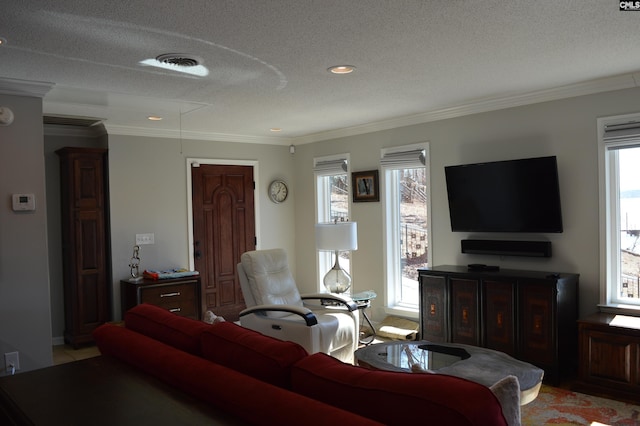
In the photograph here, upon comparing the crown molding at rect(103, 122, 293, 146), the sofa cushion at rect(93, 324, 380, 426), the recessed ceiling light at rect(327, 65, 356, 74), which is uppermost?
the recessed ceiling light at rect(327, 65, 356, 74)

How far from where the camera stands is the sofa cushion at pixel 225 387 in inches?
50.4

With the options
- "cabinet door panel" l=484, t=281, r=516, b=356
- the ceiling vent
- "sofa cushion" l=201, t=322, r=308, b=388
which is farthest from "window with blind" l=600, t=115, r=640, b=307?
"sofa cushion" l=201, t=322, r=308, b=388

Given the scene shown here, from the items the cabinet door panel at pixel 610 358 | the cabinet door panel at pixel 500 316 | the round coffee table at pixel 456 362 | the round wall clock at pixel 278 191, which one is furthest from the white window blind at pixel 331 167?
the cabinet door panel at pixel 610 358

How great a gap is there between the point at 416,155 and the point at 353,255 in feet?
4.92

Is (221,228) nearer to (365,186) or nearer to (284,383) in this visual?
(365,186)

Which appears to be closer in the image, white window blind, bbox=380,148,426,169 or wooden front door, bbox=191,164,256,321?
white window blind, bbox=380,148,426,169

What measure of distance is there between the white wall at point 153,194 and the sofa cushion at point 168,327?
10.8 feet

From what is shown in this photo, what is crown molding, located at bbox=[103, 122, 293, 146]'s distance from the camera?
5477mm

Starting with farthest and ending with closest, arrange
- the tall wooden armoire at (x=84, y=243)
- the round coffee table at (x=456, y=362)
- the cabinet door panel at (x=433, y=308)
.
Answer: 1. the tall wooden armoire at (x=84, y=243)
2. the cabinet door panel at (x=433, y=308)
3. the round coffee table at (x=456, y=362)

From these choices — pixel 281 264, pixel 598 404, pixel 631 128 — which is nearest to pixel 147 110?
pixel 281 264

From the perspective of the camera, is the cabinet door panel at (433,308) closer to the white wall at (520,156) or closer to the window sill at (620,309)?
the white wall at (520,156)

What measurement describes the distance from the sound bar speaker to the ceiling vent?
299cm

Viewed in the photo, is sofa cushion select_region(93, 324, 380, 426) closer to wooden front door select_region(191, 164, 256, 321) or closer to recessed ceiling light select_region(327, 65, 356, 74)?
recessed ceiling light select_region(327, 65, 356, 74)

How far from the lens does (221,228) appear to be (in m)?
6.25
